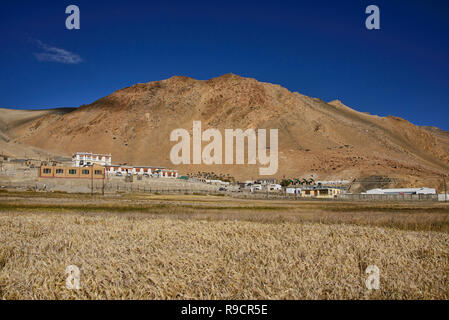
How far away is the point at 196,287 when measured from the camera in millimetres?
5496

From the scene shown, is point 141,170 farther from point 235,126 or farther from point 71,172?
point 235,126

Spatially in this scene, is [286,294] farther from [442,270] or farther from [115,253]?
[115,253]

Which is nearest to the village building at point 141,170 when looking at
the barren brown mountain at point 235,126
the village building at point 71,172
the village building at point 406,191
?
the barren brown mountain at point 235,126

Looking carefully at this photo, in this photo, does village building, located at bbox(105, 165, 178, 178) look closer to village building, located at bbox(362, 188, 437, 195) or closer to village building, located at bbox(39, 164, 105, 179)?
village building, located at bbox(39, 164, 105, 179)

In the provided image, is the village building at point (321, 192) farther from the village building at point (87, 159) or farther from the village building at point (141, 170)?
the village building at point (87, 159)

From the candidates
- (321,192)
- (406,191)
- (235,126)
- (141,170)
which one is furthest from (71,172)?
(235,126)

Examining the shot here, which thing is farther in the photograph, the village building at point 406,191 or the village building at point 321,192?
the village building at point 406,191

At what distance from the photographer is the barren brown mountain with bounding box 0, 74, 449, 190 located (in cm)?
13935

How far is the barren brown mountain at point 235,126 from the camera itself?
139350 mm

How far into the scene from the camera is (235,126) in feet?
550

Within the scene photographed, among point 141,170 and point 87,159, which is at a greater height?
point 87,159

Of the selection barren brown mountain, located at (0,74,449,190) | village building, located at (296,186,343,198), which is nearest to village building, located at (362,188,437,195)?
village building, located at (296,186,343,198)

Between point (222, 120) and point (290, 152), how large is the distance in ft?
148
